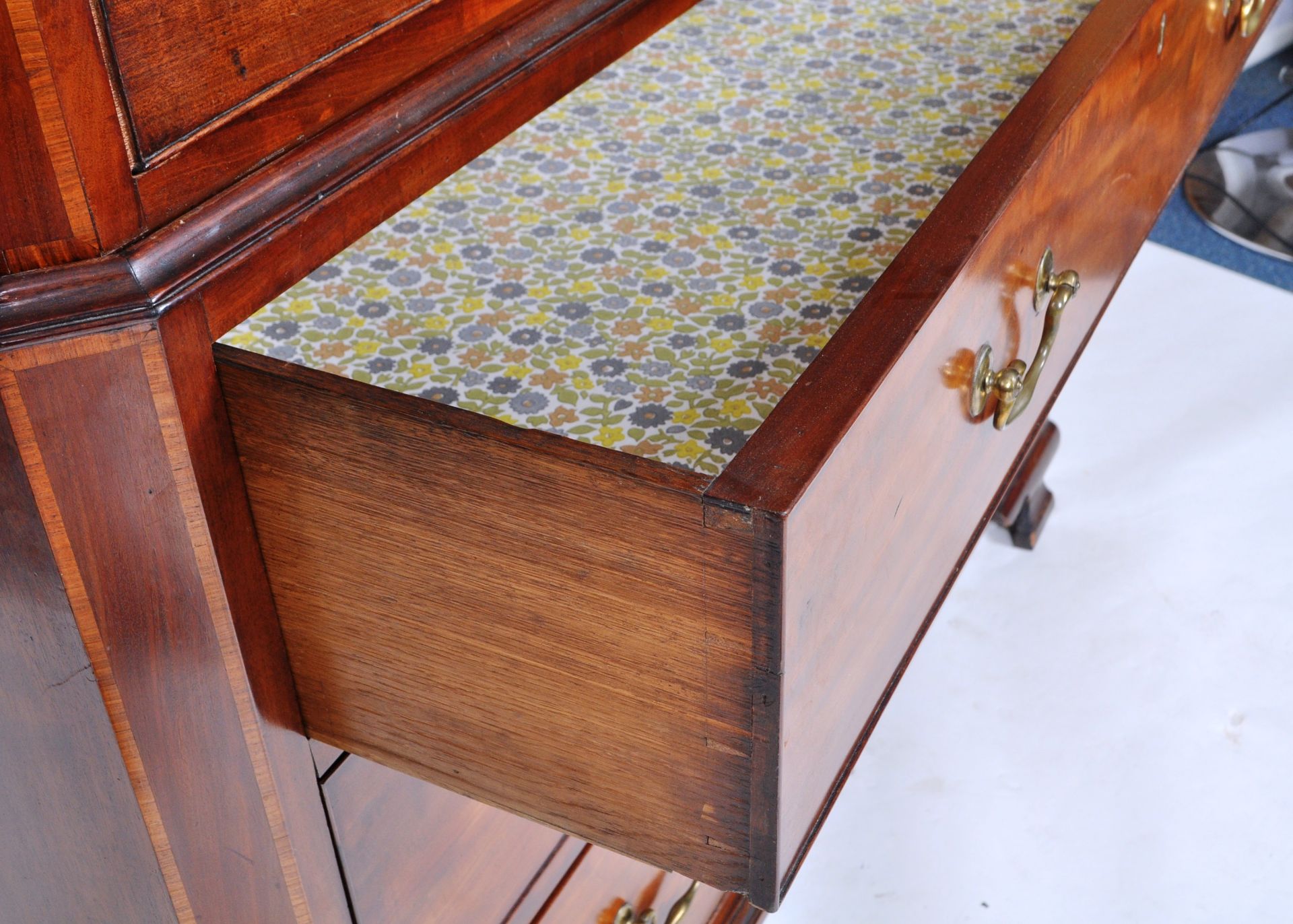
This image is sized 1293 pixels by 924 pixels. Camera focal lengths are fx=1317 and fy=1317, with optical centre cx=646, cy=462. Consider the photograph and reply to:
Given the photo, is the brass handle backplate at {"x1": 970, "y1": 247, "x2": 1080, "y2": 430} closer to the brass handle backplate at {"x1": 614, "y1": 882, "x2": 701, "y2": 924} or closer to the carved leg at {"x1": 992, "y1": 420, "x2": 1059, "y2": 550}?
the brass handle backplate at {"x1": 614, "y1": 882, "x2": 701, "y2": 924}

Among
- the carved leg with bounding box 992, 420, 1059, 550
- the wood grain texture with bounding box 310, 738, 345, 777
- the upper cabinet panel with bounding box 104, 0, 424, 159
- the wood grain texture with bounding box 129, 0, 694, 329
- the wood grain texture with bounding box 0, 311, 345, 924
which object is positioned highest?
the upper cabinet panel with bounding box 104, 0, 424, 159

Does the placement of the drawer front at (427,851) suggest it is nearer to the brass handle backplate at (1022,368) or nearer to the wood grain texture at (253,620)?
the wood grain texture at (253,620)

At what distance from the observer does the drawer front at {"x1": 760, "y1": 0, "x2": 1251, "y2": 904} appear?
46 cm

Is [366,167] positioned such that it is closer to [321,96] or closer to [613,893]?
[321,96]

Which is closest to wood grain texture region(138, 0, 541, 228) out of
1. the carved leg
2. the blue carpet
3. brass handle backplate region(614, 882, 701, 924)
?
brass handle backplate region(614, 882, 701, 924)

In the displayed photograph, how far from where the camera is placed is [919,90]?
77cm

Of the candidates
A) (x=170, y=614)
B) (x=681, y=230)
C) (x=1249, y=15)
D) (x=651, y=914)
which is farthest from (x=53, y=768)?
(x=1249, y=15)

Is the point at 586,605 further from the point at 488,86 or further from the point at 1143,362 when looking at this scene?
the point at 1143,362

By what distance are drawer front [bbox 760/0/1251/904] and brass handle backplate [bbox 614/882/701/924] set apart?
38cm

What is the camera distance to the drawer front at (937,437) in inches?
18.3

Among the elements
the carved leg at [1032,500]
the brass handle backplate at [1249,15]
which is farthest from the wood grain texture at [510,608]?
the carved leg at [1032,500]

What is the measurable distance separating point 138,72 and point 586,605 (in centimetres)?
24

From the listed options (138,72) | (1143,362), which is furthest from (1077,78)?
(1143,362)

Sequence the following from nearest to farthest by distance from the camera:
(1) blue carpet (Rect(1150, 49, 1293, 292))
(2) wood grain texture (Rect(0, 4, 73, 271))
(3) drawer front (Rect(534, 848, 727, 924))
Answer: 1. (2) wood grain texture (Rect(0, 4, 73, 271))
2. (3) drawer front (Rect(534, 848, 727, 924))
3. (1) blue carpet (Rect(1150, 49, 1293, 292))
